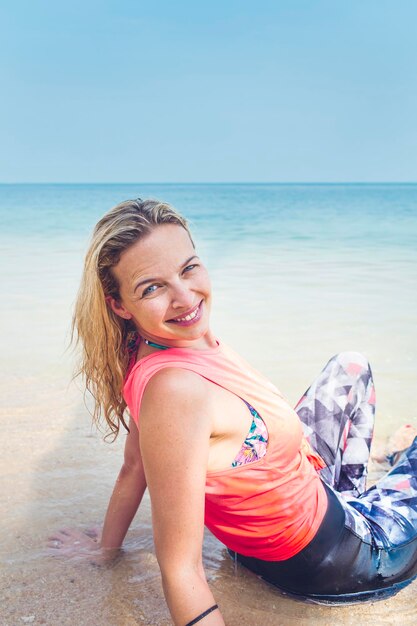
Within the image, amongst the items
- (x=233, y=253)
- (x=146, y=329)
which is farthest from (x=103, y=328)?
(x=233, y=253)

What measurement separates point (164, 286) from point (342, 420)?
1.06 meters

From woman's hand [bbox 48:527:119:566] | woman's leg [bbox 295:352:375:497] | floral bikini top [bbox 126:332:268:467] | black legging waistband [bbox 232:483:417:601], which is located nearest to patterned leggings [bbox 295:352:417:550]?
woman's leg [bbox 295:352:375:497]

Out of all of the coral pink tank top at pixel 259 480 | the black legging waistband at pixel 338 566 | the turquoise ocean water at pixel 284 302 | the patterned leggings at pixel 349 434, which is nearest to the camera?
the coral pink tank top at pixel 259 480

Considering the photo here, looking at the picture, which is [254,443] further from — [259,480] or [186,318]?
[186,318]

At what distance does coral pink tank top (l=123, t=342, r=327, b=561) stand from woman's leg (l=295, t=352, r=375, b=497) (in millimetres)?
423

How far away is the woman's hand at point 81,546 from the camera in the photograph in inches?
91.9

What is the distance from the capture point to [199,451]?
1.55 meters

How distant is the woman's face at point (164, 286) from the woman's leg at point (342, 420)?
0.86 m

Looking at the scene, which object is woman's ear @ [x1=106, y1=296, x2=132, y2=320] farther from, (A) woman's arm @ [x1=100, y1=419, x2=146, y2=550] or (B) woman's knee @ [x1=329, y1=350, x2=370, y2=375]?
(B) woman's knee @ [x1=329, y1=350, x2=370, y2=375]

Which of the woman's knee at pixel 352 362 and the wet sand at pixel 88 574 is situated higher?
the woman's knee at pixel 352 362

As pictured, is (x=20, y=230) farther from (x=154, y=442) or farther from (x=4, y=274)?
(x=154, y=442)

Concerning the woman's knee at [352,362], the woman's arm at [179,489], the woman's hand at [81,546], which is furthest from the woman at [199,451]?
the woman's knee at [352,362]

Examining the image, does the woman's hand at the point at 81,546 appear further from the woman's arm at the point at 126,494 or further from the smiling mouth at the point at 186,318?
the smiling mouth at the point at 186,318

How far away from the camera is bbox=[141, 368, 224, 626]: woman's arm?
154 centimetres
